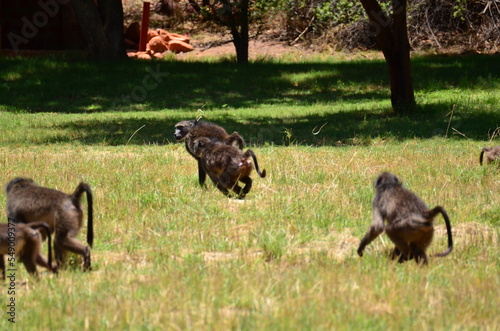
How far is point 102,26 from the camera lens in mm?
24875

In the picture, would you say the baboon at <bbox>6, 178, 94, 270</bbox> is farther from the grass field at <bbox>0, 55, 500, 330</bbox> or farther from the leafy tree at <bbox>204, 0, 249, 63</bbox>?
the leafy tree at <bbox>204, 0, 249, 63</bbox>

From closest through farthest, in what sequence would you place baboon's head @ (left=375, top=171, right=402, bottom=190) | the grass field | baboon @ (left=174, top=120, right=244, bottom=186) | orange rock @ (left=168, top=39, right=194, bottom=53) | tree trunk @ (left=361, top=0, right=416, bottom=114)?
the grass field, baboon's head @ (left=375, top=171, right=402, bottom=190), baboon @ (left=174, top=120, right=244, bottom=186), tree trunk @ (left=361, top=0, right=416, bottom=114), orange rock @ (left=168, top=39, right=194, bottom=53)

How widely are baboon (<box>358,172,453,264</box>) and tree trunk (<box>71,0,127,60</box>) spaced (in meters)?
20.1

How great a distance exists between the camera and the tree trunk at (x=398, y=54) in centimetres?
1702

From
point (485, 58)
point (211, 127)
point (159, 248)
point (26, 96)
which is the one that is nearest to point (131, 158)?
point (211, 127)

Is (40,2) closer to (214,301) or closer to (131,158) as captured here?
(131,158)

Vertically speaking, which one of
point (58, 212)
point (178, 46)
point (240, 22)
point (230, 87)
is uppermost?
point (240, 22)

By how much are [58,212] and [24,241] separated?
1.81 feet

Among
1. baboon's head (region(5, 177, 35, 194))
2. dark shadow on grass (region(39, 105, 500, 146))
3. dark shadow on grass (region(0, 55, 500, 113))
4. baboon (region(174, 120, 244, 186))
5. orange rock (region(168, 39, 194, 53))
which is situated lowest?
dark shadow on grass (region(39, 105, 500, 146))

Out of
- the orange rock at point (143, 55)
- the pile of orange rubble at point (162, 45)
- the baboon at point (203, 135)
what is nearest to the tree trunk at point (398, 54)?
the baboon at point (203, 135)

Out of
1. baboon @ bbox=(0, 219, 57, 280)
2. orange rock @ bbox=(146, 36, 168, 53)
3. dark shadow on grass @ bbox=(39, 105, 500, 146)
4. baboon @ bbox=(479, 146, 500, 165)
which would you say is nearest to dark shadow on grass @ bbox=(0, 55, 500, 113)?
dark shadow on grass @ bbox=(39, 105, 500, 146)

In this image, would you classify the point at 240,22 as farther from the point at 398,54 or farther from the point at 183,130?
the point at 183,130

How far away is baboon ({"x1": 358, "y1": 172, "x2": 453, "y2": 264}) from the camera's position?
19.1 ft

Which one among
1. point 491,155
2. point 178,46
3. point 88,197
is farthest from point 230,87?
point 88,197
